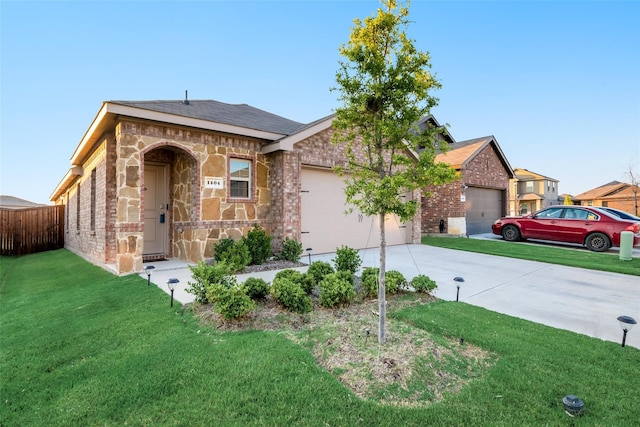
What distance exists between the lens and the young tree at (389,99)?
287cm

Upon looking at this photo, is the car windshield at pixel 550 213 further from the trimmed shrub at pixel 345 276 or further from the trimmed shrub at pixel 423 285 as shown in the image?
the trimmed shrub at pixel 345 276

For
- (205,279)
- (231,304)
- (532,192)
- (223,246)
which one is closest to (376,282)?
(231,304)

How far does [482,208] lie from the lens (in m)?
15.1

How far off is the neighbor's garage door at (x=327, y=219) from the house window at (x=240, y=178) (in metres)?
1.54

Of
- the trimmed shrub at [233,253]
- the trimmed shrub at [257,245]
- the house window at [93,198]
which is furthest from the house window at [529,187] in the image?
the house window at [93,198]

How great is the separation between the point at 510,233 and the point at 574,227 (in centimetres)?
212

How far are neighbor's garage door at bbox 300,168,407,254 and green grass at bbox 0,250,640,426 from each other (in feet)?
16.6

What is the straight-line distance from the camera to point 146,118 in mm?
6250

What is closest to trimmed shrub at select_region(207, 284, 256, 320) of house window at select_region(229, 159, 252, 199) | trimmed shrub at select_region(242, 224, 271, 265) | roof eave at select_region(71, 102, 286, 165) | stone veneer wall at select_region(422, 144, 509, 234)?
trimmed shrub at select_region(242, 224, 271, 265)

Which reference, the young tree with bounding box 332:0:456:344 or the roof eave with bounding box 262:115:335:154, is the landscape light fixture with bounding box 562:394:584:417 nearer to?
the young tree with bounding box 332:0:456:344

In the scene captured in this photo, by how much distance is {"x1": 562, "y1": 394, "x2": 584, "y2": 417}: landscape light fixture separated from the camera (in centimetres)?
200

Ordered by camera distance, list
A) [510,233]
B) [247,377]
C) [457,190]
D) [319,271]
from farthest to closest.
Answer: [457,190]
[510,233]
[319,271]
[247,377]

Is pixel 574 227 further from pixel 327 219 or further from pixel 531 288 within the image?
pixel 327 219

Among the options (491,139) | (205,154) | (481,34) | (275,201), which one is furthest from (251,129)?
(491,139)
